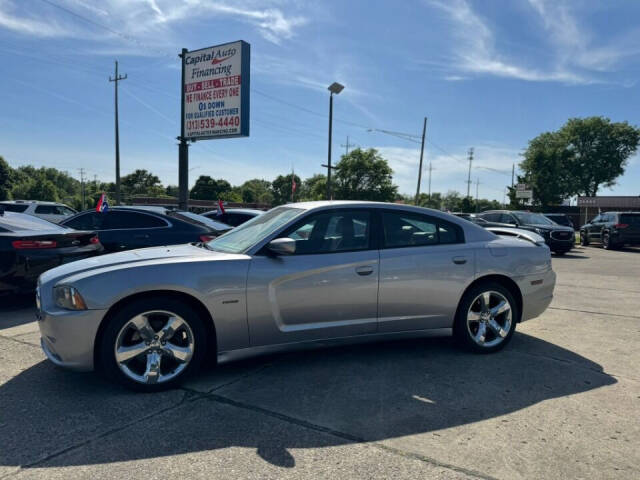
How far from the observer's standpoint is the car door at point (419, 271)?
13.4ft

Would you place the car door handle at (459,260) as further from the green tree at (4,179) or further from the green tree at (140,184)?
the green tree at (140,184)

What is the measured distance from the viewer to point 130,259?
366 centimetres

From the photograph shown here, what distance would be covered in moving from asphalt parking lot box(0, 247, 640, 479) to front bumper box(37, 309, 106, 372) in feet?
0.93

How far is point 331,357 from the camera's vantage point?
433cm

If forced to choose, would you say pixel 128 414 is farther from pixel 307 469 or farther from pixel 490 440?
pixel 490 440

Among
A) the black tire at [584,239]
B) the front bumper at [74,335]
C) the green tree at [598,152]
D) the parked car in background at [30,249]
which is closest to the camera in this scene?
the front bumper at [74,335]

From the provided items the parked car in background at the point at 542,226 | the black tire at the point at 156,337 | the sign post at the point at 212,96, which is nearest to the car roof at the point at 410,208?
the black tire at the point at 156,337

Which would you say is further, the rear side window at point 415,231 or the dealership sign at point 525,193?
the dealership sign at point 525,193

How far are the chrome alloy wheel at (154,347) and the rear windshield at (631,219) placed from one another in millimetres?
20559

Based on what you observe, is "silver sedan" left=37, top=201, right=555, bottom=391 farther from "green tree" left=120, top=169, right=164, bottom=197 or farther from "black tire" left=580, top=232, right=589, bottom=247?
"green tree" left=120, top=169, right=164, bottom=197

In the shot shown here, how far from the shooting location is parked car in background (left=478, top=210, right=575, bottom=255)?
1628 cm

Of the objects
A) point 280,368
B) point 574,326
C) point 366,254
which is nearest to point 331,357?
point 280,368

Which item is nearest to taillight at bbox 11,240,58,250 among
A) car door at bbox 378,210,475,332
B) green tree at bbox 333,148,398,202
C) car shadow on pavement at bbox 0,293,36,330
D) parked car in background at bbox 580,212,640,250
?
car shadow on pavement at bbox 0,293,36,330

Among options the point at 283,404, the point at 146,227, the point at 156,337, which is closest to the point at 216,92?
the point at 146,227
